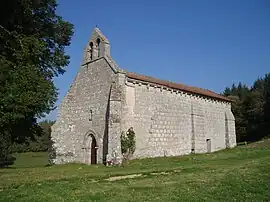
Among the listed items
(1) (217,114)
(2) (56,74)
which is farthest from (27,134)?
(1) (217,114)

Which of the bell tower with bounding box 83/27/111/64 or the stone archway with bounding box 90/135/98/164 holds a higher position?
the bell tower with bounding box 83/27/111/64

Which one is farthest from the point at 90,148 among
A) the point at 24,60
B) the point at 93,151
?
the point at 24,60

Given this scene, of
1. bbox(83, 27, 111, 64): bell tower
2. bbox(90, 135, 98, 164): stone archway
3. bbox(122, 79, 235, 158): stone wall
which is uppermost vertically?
bbox(83, 27, 111, 64): bell tower

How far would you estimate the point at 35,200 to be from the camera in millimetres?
9281

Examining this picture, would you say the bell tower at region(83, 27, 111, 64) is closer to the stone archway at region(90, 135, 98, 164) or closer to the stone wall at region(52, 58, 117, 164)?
the stone wall at region(52, 58, 117, 164)

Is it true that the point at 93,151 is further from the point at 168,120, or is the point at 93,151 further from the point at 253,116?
the point at 253,116

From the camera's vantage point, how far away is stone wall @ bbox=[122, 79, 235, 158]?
Result: 2620 centimetres

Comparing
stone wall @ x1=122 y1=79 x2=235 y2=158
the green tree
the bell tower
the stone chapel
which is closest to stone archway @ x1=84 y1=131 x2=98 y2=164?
the stone chapel

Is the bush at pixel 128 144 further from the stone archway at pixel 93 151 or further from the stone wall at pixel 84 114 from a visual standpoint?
the stone archway at pixel 93 151

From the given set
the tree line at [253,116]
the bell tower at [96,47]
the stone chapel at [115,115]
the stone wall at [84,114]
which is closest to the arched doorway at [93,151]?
the stone chapel at [115,115]

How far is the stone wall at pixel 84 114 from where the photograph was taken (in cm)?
2625

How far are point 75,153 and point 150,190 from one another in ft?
62.9

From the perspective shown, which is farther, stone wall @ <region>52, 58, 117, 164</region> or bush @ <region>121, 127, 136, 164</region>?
stone wall @ <region>52, 58, 117, 164</region>

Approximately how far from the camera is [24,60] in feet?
61.5
